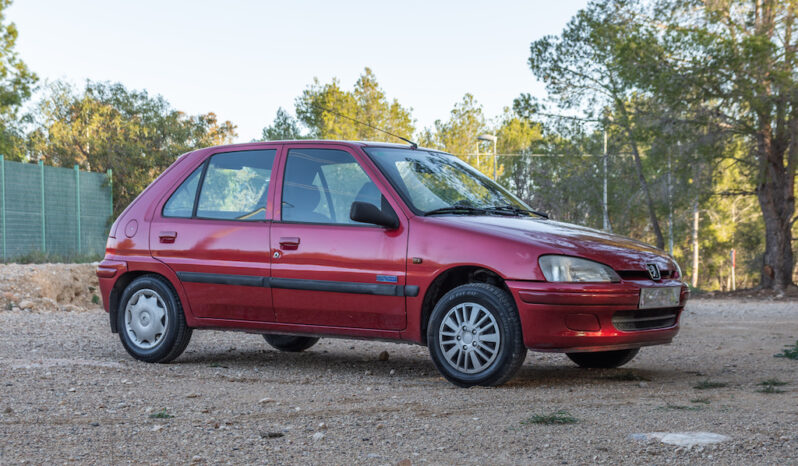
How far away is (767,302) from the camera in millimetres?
18344

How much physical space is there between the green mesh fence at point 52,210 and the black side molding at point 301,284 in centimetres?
1463

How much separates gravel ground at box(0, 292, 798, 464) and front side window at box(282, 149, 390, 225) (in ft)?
4.08

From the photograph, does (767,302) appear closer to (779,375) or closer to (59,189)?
(779,375)

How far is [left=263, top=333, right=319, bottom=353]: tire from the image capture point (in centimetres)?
866

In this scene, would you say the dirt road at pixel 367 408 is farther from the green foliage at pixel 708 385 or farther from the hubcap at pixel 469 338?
the hubcap at pixel 469 338

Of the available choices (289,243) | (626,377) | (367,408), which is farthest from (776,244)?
(367,408)

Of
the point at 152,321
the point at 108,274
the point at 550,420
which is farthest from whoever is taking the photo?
the point at 108,274

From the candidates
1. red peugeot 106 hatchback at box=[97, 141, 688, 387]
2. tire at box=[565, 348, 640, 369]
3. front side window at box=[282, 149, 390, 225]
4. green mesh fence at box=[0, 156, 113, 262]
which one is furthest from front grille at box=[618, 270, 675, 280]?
green mesh fence at box=[0, 156, 113, 262]

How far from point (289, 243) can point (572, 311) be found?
220cm

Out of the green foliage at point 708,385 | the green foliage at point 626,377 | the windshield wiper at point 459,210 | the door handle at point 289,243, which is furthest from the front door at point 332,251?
the green foliage at point 708,385

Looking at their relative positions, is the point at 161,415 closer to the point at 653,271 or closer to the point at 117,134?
the point at 653,271

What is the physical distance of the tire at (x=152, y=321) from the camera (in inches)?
291

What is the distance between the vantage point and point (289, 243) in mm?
6742

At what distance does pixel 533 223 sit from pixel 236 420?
266cm
